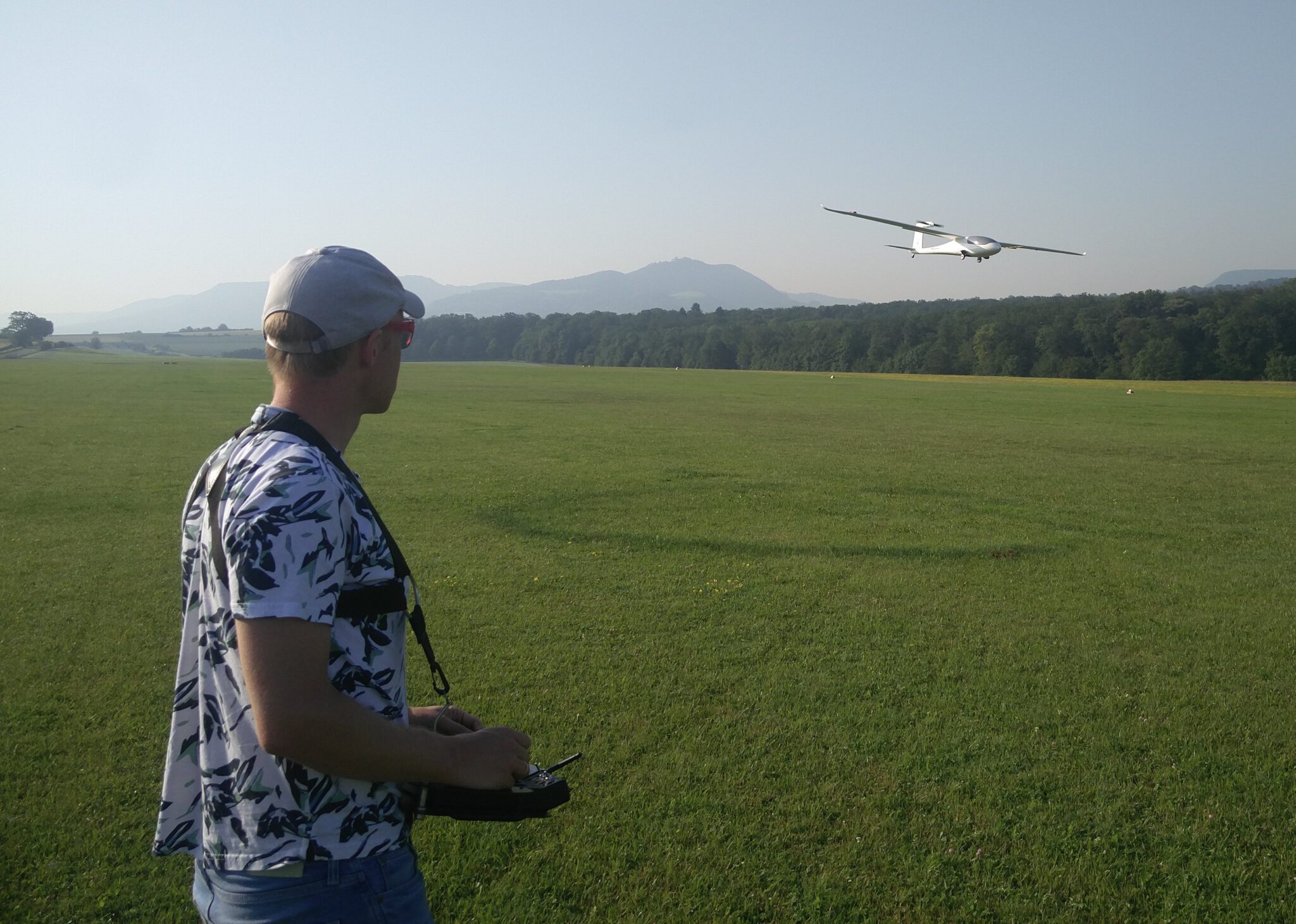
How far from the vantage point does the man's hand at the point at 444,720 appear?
95.5 inches

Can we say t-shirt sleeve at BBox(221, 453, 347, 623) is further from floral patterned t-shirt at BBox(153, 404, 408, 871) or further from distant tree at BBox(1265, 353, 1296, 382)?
distant tree at BBox(1265, 353, 1296, 382)

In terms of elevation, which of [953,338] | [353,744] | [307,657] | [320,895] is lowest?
[320,895]

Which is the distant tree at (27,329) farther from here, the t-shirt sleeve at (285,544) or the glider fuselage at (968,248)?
the t-shirt sleeve at (285,544)

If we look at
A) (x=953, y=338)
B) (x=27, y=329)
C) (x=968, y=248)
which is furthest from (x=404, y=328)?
(x=27, y=329)

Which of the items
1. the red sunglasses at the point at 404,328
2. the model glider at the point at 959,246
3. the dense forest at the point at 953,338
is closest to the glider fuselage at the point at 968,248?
the model glider at the point at 959,246

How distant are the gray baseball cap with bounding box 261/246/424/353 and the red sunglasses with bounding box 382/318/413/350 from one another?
0.21 ft

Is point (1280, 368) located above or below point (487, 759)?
above

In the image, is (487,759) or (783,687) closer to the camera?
(487,759)

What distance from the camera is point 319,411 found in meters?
2.04

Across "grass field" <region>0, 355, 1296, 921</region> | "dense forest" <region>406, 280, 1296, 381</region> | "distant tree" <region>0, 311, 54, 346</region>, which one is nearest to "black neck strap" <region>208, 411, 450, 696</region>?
"grass field" <region>0, 355, 1296, 921</region>

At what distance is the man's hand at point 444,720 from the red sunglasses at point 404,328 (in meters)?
0.97

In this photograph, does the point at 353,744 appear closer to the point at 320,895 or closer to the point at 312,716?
the point at 312,716

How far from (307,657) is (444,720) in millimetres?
747

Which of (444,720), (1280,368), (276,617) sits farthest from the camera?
(1280,368)
